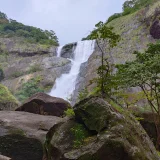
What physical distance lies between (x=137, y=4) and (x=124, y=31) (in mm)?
8531

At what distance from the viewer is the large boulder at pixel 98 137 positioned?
19.4ft

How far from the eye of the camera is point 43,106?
49.0 feet

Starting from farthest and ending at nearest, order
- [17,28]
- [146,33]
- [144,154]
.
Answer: [17,28] < [146,33] < [144,154]

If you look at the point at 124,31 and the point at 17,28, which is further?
the point at 17,28

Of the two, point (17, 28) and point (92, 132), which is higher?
point (17, 28)

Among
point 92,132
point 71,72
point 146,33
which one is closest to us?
point 92,132

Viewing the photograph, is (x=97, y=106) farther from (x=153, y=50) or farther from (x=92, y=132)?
(x=153, y=50)

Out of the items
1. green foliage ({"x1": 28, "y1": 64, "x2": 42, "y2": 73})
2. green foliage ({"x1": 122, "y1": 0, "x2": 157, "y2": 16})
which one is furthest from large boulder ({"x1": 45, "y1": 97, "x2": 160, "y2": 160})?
green foliage ({"x1": 28, "y1": 64, "x2": 42, "y2": 73})

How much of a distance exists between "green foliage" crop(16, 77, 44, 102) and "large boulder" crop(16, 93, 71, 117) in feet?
40.8

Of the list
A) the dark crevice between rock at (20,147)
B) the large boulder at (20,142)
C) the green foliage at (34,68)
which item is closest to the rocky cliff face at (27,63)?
the green foliage at (34,68)

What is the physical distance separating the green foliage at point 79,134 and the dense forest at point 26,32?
40512 mm

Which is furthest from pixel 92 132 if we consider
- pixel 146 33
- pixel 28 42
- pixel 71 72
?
pixel 28 42

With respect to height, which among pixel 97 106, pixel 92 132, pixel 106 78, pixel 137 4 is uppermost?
pixel 137 4

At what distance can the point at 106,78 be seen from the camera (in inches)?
307
